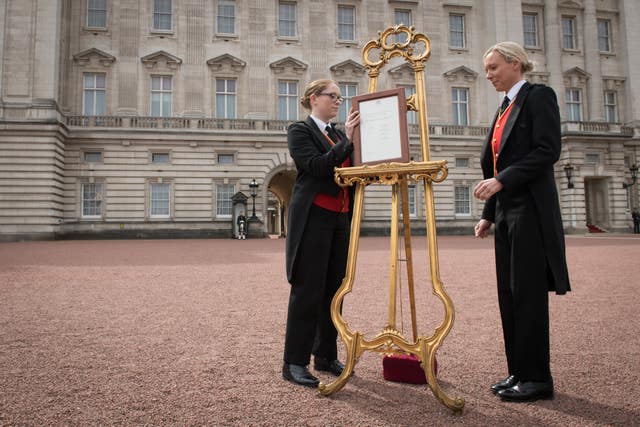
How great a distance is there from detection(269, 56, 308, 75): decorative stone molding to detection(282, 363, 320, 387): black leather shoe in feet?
85.4

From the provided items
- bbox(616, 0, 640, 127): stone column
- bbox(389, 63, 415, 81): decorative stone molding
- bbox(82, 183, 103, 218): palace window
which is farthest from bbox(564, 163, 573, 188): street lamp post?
bbox(82, 183, 103, 218): palace window


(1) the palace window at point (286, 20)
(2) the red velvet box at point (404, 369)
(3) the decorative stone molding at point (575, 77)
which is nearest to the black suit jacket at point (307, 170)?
(2) the red velvet box at point (404, 369)

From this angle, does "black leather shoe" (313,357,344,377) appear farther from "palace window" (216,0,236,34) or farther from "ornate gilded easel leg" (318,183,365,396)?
"palace window" (216,0,236,34)

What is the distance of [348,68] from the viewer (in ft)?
93.1

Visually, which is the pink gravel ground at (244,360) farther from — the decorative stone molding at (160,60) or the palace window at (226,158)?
the decorative stone molding at (160,60)

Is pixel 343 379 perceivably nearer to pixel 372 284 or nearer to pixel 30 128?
pixel 372 284

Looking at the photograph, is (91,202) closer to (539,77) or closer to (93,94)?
(93,94)

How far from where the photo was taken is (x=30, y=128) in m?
22.9

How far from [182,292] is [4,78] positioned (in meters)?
22.5

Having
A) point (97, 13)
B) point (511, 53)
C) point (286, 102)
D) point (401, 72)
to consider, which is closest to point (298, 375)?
point (511, 53)

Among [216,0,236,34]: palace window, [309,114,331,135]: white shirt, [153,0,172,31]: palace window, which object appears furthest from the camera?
[216,0,236,34]: palace window

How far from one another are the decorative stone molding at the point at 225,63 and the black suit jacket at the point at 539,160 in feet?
84.1

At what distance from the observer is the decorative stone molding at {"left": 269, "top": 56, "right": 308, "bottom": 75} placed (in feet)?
90.0

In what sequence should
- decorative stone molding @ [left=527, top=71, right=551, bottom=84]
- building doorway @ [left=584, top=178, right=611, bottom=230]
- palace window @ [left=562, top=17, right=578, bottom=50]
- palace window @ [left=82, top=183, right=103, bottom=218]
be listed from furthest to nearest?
1. palace window @ [left=562, top=17, right=578, bottom=50]
2. building doorway @ [left=584, top=178, right=611, bottom=230]
3. decorative stone molding @ [left=527, top=71, right=551, bottom=84]
4. palace window @ [left=82, top=183, right=103, bottom=218]
